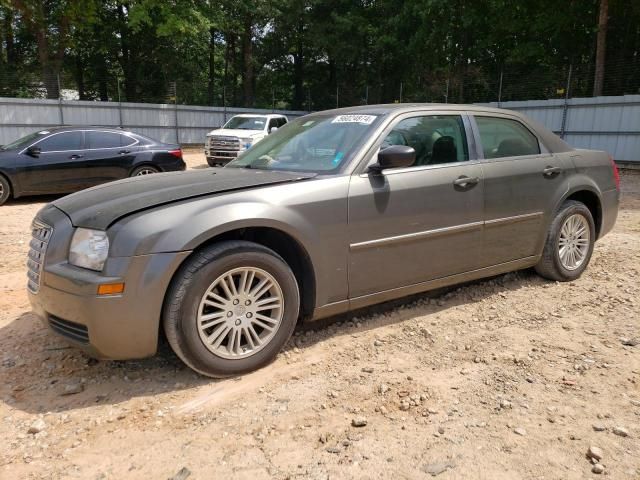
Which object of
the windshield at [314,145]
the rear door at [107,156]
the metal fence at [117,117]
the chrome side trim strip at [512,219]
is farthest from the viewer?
the metal fence at [117,117]

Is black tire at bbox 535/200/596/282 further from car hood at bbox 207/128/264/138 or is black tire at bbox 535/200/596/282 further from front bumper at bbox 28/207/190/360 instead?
car hood at bbox 207/128/264/138

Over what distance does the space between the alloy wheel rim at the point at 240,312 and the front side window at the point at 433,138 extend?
4.59 feet

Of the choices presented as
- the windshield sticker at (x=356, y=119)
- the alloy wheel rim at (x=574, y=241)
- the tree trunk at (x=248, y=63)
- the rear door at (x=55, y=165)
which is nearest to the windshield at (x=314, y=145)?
the windshield sticker at (x=356, y=119)

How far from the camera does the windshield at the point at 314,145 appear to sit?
11.7 ft

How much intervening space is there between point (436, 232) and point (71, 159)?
8204mm

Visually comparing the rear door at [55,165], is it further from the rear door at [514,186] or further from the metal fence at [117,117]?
the metal fence at [117,117]

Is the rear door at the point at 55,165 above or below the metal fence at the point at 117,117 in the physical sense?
below

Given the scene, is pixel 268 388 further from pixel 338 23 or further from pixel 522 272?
pixel 338 23

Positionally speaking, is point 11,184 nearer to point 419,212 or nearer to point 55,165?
point 55,165

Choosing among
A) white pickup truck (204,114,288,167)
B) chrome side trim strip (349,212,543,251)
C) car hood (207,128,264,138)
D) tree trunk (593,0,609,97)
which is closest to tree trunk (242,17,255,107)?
white pickup truck (204,114,288,167)

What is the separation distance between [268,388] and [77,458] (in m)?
1.03

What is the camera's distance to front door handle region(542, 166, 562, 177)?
14.6ft

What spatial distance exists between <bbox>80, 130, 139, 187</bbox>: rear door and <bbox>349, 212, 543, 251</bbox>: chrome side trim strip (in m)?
7.98

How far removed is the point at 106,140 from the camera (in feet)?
33.2
